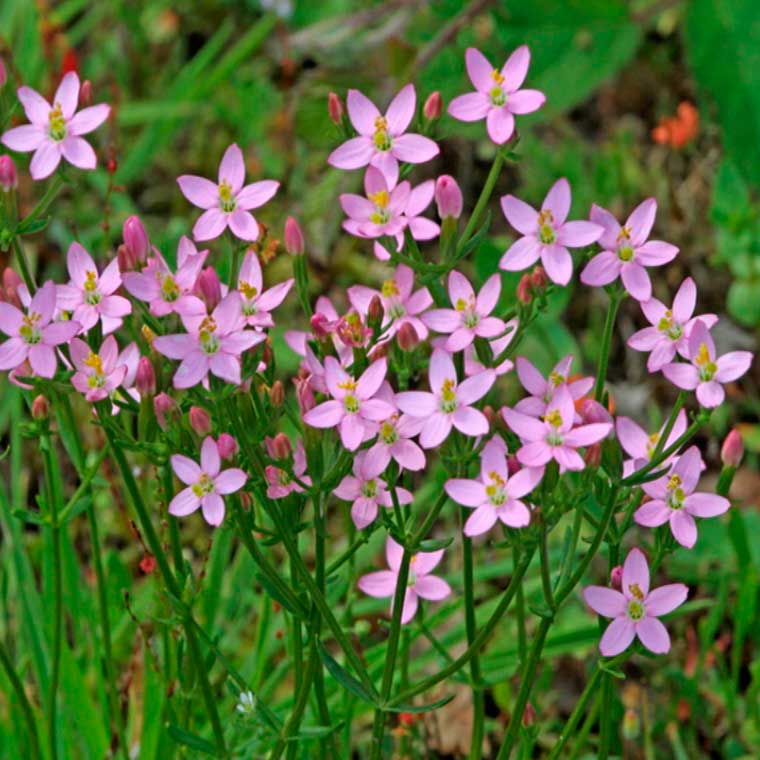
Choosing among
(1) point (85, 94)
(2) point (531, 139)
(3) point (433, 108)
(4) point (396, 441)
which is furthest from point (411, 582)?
(2) point (531, 139)

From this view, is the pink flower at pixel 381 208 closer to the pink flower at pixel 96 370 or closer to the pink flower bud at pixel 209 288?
the pink flower bud at pixel 209 288

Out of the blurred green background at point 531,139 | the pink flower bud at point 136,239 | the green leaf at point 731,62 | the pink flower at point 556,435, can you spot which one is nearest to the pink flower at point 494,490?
the pink flower at point 556,435

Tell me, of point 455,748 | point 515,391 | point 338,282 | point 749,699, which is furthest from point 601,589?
point 338,282

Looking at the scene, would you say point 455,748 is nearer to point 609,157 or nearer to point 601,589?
point 601,589

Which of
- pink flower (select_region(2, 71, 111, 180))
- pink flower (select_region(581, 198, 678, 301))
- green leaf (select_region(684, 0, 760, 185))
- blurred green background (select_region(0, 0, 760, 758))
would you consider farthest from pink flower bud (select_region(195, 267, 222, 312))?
green leaf (select_region(684, 0, 760, 185))

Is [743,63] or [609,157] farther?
[609,157]

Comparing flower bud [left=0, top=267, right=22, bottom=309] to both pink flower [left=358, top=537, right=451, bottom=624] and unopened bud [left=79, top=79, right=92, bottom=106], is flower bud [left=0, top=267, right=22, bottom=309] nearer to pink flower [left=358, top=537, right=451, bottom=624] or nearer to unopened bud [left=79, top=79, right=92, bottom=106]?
unopened bud [left=79, top=79, right=92, bottom=106]

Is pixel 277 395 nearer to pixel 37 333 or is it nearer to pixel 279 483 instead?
pixel 279 483

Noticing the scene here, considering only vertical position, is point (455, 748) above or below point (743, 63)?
below
